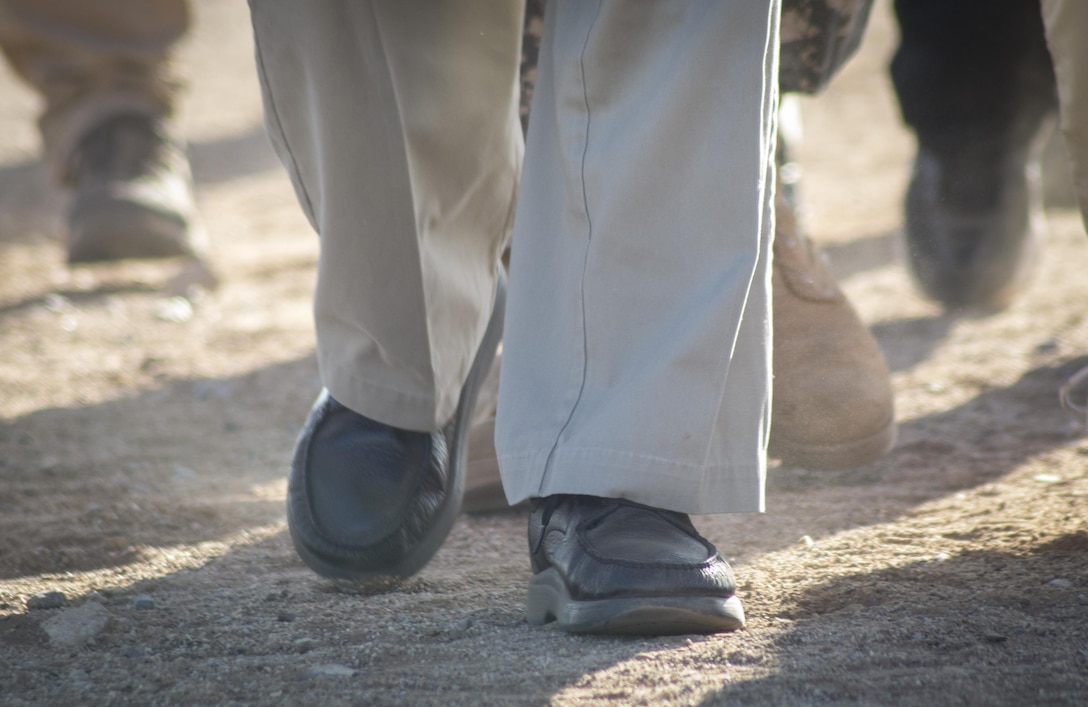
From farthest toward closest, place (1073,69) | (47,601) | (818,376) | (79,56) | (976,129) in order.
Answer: (79,56), (976,129), (818,376), (1073,69), (47,601)

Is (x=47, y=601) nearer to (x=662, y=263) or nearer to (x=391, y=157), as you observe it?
(x=391, y=157)

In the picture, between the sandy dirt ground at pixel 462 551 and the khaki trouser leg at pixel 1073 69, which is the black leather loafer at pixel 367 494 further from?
the khaki trouser leg at pixel 1073 69

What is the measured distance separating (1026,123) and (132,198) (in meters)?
2.37

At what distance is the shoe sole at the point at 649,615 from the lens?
1012mm

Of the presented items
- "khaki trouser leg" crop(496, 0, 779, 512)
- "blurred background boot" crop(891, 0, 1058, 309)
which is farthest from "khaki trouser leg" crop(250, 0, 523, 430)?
"blurred background boot" crop(891, 0, 1058, 309)

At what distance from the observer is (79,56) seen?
10.5 ft

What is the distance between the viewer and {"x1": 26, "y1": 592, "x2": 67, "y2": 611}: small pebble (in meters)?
1.18

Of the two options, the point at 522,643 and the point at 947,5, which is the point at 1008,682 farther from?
the point at 947,5

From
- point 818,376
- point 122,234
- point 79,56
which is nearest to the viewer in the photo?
point 818,376

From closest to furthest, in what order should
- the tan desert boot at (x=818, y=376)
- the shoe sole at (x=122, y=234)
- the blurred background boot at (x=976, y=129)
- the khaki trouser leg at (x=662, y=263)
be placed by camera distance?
1. the khaki trouser leg at (x=662, y=263)
2. the tan desert boot at (x=818, y=376)
3. the blurred background boot at (x=976, y=129)
4. the shoe sole at (x=122, y=234)

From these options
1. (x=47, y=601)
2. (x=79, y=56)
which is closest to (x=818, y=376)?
(x=47, y=601)

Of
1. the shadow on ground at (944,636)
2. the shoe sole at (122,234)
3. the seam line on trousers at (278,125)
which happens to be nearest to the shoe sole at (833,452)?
the shadow on ground at (944,636)

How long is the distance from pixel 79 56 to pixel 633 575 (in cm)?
289

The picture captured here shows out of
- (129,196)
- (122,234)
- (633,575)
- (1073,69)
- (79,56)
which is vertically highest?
(79,56)
